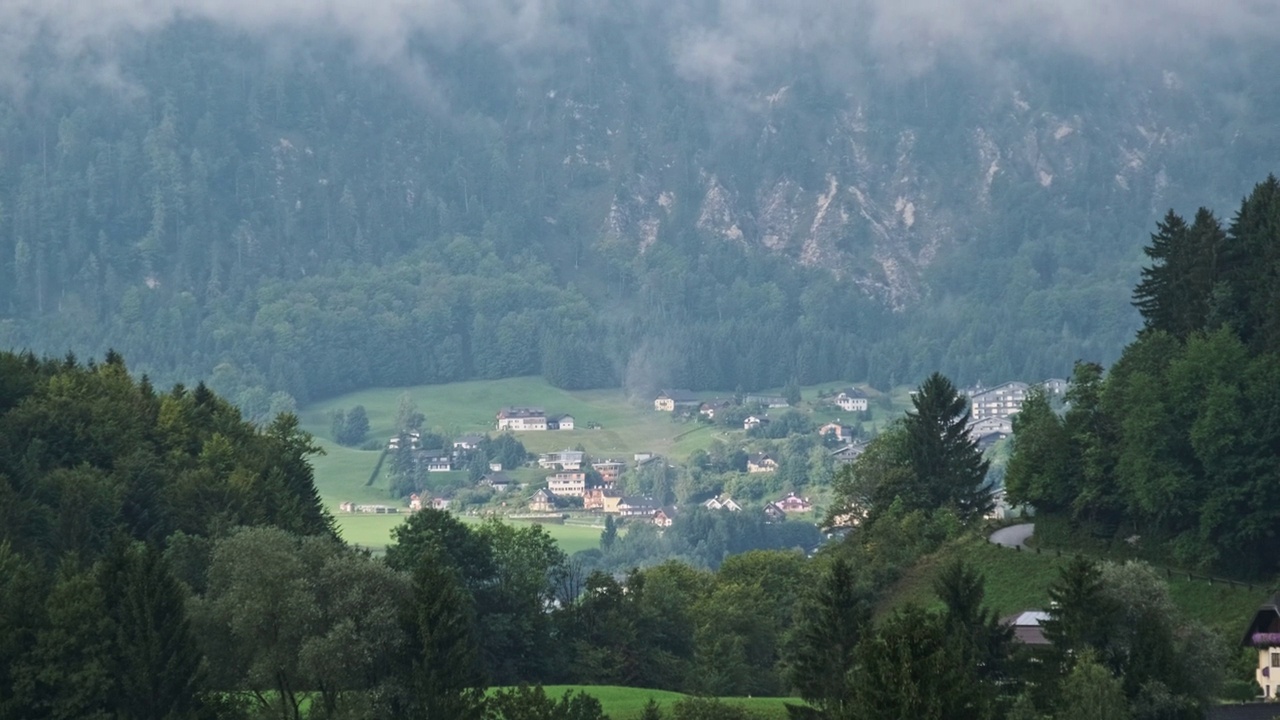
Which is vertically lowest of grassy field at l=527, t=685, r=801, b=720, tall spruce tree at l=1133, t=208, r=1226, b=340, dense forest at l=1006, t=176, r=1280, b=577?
grassy field at l=527, t=685, r=801, b=720

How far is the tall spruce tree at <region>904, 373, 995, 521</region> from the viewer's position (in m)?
115

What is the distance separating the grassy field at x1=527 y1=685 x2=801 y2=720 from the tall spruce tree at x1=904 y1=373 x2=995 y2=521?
28521 mm

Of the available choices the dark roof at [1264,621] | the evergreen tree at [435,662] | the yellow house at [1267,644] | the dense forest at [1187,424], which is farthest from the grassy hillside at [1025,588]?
the evergreen tree at [435,662]

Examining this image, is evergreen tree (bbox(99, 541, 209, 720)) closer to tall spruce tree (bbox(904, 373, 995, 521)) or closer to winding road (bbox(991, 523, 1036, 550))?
winding road (bbox(991, 523, 1036, 550))

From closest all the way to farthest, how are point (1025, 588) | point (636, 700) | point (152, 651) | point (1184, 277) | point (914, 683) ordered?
1. point (914, 683)
2. point (152, 651)
3. point (636, 700)
4. point (1025, 588)
5. point (1184, 277)

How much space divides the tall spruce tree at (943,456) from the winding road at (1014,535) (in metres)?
5.52

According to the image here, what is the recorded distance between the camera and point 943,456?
117 m

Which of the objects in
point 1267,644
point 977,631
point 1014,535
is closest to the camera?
point 977,631

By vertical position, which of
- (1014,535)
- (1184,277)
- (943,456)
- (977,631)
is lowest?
(977,631)

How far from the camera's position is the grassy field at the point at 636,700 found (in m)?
79.4

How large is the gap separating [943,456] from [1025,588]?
69.8ft

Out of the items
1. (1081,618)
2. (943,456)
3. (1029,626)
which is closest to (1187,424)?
(1029,626)

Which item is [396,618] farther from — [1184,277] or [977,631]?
[1184,277]

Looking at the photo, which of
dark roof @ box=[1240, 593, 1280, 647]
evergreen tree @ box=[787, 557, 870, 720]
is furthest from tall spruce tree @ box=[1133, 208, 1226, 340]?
evergreen tree @ box=[787, 557, 870, 720]
